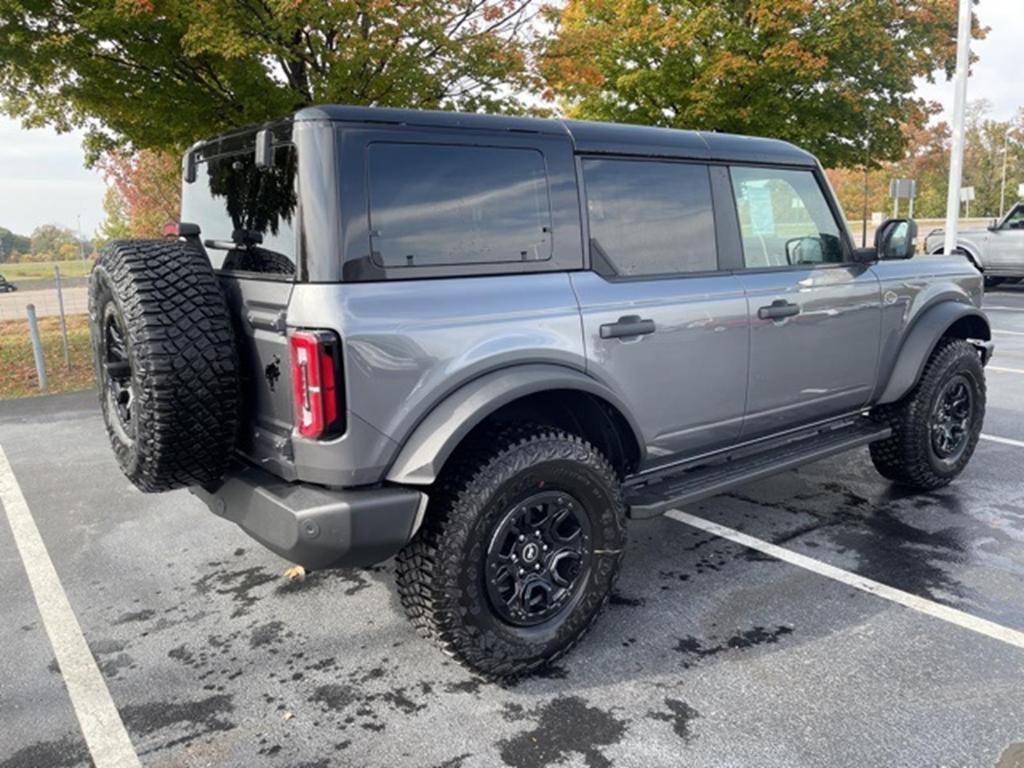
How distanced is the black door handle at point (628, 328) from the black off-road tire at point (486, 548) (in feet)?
1.42

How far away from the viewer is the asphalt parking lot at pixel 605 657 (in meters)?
2.47

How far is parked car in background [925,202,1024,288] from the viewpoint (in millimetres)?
16203

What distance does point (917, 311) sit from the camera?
4500mm

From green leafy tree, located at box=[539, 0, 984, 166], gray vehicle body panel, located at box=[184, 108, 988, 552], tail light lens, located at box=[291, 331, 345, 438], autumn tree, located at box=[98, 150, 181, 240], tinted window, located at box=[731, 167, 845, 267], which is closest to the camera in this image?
tail light lens, located at box=[291, 331, 345, 438]

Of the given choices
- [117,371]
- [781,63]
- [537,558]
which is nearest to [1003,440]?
[537,558]

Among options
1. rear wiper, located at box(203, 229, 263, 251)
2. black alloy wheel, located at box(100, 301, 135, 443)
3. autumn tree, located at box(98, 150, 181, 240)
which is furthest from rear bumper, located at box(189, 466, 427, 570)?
autumn tree, located at box(98, 150, 181, 240)

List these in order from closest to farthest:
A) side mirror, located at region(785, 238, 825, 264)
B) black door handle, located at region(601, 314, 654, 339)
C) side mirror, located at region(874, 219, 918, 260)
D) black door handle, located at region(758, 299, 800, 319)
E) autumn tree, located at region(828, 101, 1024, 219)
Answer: black door handle, located at region(601, 314, 654, 339)
black door handle, located at region(758, 299, 800, 319)
side mirror, located at region(785, 238, 825, 264)
side mirror, located at region(874, 219, 918, 260)
autumn tree, located at region(828, 101, 1024, 219)

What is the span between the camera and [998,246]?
16438mm

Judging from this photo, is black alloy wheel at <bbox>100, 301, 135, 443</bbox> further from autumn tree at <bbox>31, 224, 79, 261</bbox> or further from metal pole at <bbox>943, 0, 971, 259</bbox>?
autumn tree at <bbox>31, 224, 79, 261</bbox>

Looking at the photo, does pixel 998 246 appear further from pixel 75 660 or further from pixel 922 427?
pixel 75 660

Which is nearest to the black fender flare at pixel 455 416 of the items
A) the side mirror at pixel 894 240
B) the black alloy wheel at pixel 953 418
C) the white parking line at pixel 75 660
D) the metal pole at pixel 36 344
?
the white parking line at pixel 75 660

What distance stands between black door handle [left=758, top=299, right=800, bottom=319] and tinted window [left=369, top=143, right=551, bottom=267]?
1226 millimetres

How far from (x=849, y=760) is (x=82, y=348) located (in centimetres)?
1107

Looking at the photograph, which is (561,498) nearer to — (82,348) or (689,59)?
(82,348)
